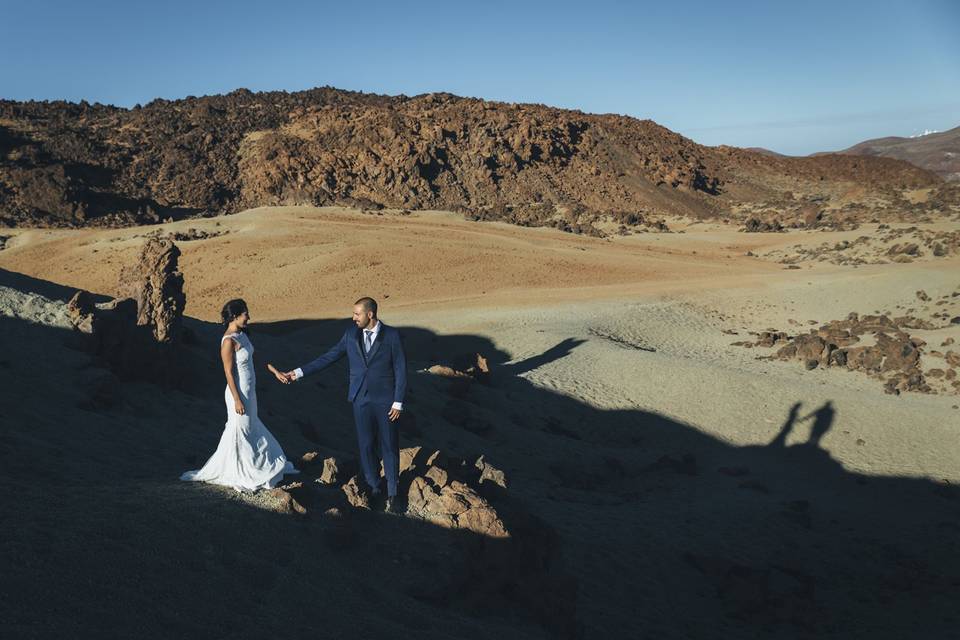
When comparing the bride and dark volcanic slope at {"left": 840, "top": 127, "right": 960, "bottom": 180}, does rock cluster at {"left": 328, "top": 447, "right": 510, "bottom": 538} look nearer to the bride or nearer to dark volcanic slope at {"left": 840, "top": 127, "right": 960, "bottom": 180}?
the bride

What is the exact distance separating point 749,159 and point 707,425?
4960cm

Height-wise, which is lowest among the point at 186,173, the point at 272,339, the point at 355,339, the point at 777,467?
the point at 777,467

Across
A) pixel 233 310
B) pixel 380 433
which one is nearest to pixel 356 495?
pixel 380 433

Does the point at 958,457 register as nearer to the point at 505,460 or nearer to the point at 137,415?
the point at 505,460

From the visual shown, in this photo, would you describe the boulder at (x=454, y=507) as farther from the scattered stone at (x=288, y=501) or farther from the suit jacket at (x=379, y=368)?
the scattered stone at (x=288, y=501)

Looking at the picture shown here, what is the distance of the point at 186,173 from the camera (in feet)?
160

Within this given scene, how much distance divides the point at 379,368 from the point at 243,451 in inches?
49.3

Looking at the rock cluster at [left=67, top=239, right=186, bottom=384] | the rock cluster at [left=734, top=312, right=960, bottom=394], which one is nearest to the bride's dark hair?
the rock cluster at [left=67, top=239, right=186, bottom=384]

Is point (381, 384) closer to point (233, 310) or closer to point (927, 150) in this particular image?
point (233, 310)

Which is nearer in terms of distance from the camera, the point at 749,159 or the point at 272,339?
the point at 272,339

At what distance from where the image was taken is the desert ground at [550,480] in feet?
16.4

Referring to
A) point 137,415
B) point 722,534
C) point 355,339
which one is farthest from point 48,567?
point 722,534

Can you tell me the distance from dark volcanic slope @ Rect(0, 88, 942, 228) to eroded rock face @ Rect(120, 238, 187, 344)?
96.7ft

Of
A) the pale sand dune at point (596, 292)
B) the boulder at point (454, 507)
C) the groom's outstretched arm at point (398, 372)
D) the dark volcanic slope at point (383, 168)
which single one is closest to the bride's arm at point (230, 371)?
the groom's outstretched arm at point (398, 372)
